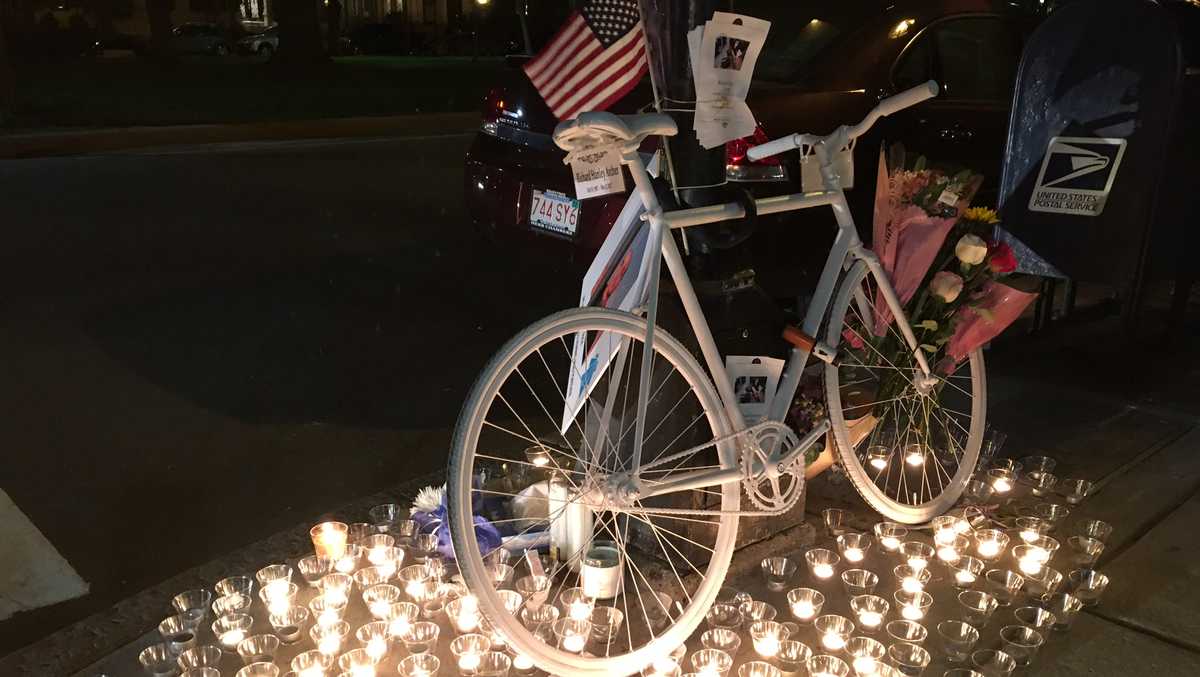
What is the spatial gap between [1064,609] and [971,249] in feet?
4.04

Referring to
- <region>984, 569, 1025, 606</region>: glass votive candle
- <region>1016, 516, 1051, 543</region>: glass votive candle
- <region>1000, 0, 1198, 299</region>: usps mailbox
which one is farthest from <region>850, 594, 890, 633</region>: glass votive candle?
<region>1000, 0, 1198, 299</region>: usps mailbox

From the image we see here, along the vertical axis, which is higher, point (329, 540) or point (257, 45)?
point (329, 540)

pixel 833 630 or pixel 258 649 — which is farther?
pixel 833 630

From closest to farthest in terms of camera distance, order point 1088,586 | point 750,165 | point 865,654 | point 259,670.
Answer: point 259,670, point 865,654, point 1088,586, point 750,165

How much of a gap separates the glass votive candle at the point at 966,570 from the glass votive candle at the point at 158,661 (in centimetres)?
239

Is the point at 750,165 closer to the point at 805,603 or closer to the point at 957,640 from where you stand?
the point at 805,603

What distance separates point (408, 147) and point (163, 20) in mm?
22719

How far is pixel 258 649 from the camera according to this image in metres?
2.75

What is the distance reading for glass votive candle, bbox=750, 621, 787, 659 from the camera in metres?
2.79

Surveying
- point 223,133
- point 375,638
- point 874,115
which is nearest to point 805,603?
point 375,638

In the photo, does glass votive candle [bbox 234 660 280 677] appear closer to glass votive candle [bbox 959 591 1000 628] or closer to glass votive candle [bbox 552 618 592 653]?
glass votive candle [bbox 552 618 592 653]

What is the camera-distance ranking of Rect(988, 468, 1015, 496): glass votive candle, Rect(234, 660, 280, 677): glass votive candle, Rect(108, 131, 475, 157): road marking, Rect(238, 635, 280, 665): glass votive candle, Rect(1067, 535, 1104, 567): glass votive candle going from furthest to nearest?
Rect(108, 131, 475, 157): road marking, Rect(988, 468, 1015, 496): glass votive candle, Rect(1067, 535, 1104, 567): glass votive candle, Rect(238, 635, 280, 665): glass votive candle, Rect(234, 660, 280, 677): glass votive candle

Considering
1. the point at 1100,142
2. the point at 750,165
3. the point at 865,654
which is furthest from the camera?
the point at 1100,142

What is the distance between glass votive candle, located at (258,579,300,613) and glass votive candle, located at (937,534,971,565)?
2095 millimetres
